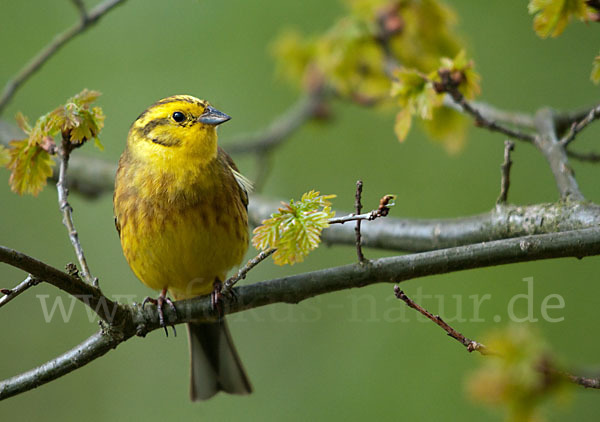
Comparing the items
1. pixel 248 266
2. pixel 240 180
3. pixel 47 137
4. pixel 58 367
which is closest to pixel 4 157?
pixel 47 137

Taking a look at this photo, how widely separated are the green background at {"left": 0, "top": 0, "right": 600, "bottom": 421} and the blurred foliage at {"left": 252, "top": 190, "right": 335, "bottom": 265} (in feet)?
11.1

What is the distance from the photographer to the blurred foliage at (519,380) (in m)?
3.41

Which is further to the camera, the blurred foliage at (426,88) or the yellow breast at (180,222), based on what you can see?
the yellow breast at (180,222)

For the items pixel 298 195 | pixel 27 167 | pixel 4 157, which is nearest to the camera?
pixel 4 157

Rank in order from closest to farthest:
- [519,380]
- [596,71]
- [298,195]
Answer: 1. [596,71]
2. [519,380]
3. [298,195]

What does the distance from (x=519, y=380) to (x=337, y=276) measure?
1.19 metres

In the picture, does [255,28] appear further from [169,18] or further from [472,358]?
[472,358]

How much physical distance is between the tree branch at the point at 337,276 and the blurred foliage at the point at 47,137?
776 millimetres

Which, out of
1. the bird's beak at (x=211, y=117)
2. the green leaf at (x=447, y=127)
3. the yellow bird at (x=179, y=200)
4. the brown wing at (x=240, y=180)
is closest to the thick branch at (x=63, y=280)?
the yellow bird at (x=179, y=200)

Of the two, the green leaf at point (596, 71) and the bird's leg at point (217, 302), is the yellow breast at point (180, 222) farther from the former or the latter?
the green leaf at point (596, 71)

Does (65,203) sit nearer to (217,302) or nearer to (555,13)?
(217,302)

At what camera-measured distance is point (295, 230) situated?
2596mm

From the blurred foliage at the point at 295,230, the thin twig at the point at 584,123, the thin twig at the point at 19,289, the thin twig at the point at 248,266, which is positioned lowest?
the thin twig at the point at 19,289

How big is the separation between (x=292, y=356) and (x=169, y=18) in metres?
3.92
